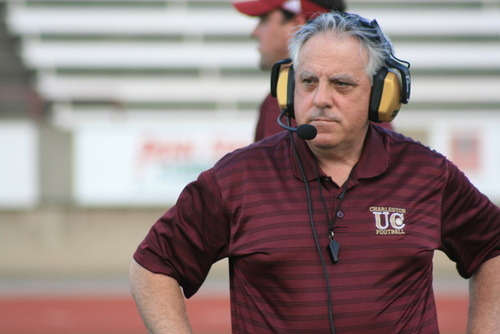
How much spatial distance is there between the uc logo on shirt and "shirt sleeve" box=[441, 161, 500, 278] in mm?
165

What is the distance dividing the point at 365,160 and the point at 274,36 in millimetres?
919

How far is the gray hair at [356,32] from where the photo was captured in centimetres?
226

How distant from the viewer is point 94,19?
15.3m

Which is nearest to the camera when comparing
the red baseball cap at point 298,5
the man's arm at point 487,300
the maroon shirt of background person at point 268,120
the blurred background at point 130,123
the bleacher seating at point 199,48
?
the man's arm at point 487,300

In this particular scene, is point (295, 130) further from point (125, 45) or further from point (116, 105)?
point (125, 45)

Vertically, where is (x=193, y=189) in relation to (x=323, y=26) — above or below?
below

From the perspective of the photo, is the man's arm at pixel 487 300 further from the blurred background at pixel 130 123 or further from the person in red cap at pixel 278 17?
the blurred background at pixel 130 123

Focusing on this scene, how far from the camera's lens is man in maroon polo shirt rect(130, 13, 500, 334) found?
2129mm

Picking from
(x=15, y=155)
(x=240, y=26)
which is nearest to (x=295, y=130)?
(x=15, y=155)

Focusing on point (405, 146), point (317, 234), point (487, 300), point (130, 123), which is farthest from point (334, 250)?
point (130, 123)

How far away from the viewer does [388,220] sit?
86.0 inches

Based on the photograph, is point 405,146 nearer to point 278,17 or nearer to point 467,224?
point 467,224

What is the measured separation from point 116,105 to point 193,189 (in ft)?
38.0

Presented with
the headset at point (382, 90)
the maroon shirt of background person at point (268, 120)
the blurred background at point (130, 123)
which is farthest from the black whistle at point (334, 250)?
the blurred background at point (130, 123)
